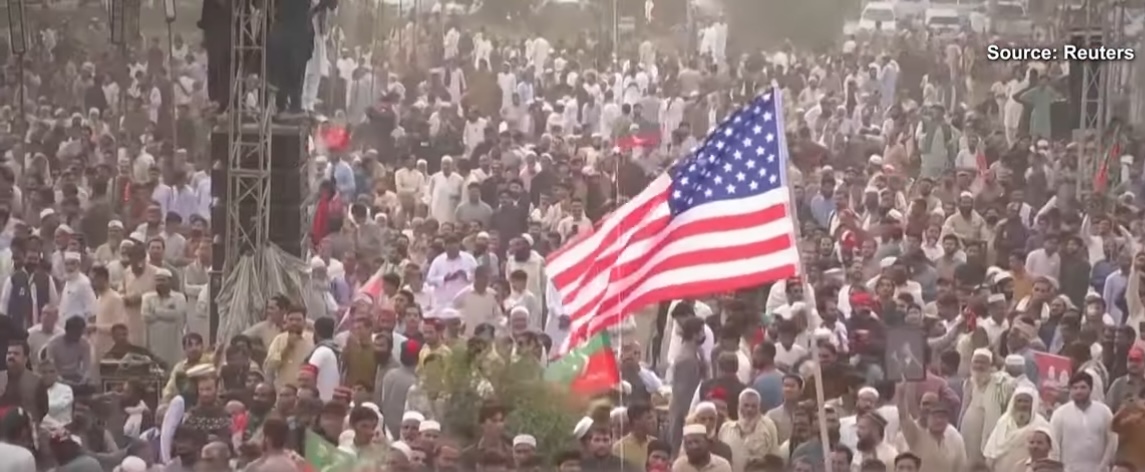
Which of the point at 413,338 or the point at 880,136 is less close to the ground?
the point at 880,136

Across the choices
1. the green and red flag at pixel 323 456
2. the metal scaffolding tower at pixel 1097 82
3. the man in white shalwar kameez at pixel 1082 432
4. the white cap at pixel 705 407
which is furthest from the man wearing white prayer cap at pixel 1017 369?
the green and red flag at pixel 323 456

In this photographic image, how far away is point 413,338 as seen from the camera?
1083cm

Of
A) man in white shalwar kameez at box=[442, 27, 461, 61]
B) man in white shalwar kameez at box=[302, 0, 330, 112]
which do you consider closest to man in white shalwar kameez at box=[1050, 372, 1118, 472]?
→ man in white shalwar kameez at box=[442, 27, 461, 61]

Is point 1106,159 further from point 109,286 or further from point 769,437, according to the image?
point 109,286

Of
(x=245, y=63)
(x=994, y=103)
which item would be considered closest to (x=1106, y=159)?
(x=994, y=103)

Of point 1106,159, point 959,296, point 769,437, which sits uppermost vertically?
point 1106,159

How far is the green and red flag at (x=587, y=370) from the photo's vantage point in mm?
10680

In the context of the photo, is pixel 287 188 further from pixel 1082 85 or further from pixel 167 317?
pixel 1082 85

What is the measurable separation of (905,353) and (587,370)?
1.59 metres

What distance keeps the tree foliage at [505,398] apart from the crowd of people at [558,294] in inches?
0.8

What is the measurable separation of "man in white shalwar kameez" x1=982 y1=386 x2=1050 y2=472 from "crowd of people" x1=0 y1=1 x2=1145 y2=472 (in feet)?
0.04

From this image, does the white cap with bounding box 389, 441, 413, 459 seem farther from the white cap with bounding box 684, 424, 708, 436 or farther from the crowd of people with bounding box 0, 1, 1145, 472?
the white cap with bounding box 684, 424, 708, 436

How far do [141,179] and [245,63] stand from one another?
0.79 m

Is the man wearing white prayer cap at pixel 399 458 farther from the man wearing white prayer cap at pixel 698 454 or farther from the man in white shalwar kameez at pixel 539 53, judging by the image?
the man in white shalwar kameez at pixel 539 53
